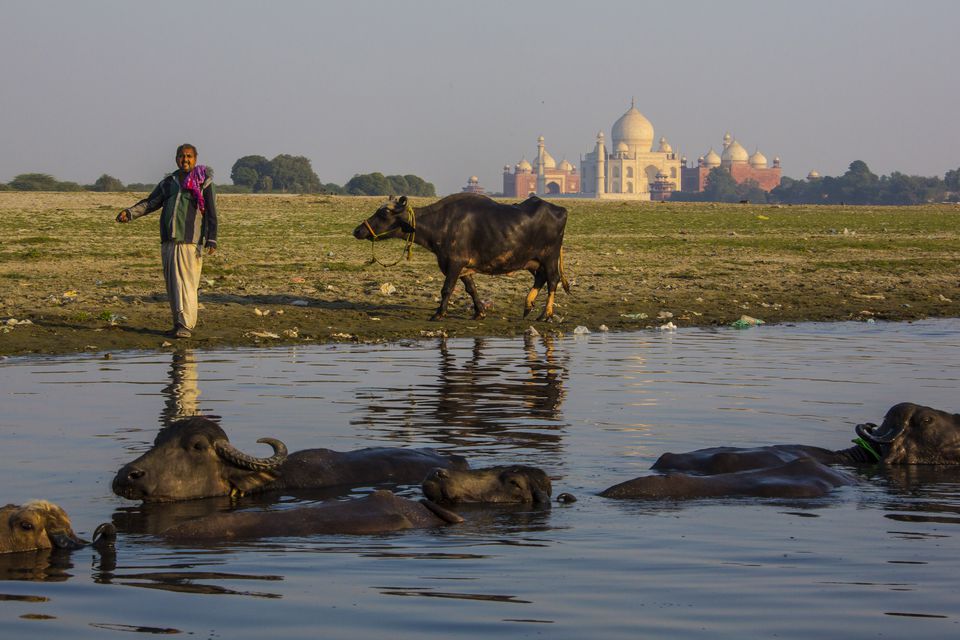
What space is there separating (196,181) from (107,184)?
76.9 meters

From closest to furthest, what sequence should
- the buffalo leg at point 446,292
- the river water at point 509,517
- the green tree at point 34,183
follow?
the river water at point 509,517, the buffalo leg at point 446,292, the green tree at point 34,183

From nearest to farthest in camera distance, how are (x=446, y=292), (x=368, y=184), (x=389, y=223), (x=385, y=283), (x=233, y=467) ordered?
A: 1. (x=233, y=467)
2. (x=446, y=292)
3. (x=389, y=223)
4. (x=385, y=283)
5. (x=368, y=184)

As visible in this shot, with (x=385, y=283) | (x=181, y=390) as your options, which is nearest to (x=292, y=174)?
(x=385, y=283)

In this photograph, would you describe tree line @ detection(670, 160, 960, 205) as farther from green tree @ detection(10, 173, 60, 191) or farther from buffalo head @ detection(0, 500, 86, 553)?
buffalo head @ detection(0, 500, 86, 553)

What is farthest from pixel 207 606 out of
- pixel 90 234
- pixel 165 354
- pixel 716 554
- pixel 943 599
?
pixel 90 234

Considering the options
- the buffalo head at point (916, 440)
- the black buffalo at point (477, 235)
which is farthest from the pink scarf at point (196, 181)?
the buffalo head at point (916, 440)

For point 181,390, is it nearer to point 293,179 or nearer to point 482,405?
point 482,405

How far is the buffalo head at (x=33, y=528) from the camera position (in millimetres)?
6969

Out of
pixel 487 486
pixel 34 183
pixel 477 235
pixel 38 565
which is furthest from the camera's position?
pixel 34 183

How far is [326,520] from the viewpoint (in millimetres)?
7578

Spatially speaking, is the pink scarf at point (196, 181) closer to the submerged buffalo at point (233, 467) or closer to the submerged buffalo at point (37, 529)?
the submerged buffalo at point (233, 467)

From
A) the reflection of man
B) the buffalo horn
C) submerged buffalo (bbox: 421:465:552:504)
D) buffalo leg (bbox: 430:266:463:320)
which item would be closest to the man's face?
the reflection of man

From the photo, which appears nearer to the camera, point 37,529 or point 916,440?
point 37,529

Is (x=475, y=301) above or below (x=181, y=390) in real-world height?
above
